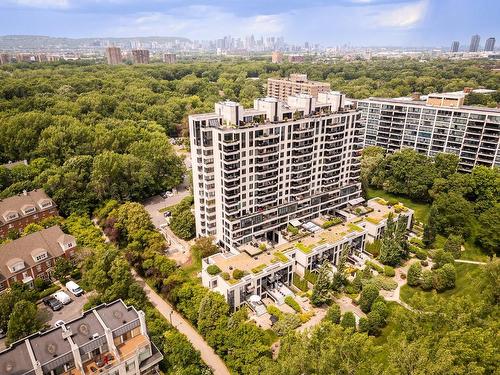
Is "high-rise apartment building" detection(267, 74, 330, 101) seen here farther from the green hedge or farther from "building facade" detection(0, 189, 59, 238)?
"building facade" detection(0, 189, 59, 238)

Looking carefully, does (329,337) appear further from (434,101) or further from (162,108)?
(162,108)

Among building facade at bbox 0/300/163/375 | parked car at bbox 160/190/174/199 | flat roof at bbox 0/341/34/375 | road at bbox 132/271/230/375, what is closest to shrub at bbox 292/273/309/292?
road at bbox 132/271/230/375

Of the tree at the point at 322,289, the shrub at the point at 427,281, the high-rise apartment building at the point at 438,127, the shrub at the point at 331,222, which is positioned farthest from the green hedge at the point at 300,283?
the high-rise apartment building at the point at 438,127

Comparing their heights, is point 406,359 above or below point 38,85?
below

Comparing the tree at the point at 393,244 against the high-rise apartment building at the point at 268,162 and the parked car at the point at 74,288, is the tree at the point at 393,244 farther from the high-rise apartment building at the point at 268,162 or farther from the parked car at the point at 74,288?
the parked car at the point at 74,288

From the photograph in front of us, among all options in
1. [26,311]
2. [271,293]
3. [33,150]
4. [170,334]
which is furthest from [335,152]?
[33,150]

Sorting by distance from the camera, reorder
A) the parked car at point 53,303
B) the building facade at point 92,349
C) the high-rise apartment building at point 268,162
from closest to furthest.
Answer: the building facade at point 92,349, the parked car at point 53,303, the high-rise apartment building at point 268,162

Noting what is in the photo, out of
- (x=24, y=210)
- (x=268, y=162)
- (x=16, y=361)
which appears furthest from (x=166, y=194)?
(x=16, y=361)
